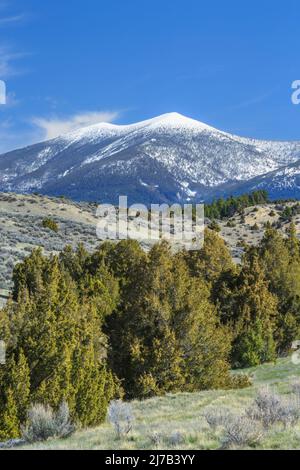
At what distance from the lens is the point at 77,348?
57.9ft

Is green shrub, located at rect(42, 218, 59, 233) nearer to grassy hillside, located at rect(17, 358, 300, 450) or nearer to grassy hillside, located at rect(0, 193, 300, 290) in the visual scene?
grassy hillside, located at rect(0, 193, 300, 290)

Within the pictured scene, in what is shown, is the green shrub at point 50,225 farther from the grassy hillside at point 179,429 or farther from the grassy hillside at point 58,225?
the grassy hillside at point 179,429

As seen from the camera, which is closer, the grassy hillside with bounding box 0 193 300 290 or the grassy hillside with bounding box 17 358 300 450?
the grassy hillside with bounding box 17 358 300 450

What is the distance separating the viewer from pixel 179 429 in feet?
43.5

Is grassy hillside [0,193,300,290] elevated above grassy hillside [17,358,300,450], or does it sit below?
above

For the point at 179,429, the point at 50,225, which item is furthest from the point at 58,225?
the point at 179,429

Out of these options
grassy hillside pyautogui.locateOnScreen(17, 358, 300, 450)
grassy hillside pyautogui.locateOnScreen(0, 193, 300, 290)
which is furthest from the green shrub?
grassy hillside pyautogui.locateOnScreen(17, 358, 300, 450)

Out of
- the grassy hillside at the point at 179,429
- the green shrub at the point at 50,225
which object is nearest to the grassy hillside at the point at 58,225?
the green shrub at the point at 50,225

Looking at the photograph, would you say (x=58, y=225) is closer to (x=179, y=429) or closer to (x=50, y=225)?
(x=50, y=225)

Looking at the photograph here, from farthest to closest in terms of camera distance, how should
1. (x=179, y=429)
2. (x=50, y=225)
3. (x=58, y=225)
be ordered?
(x=58, y=225) → (x=50, y=225) → (x=179, y=429)

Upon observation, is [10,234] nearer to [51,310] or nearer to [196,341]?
[196,341]

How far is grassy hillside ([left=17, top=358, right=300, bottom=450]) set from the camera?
38.2ft
